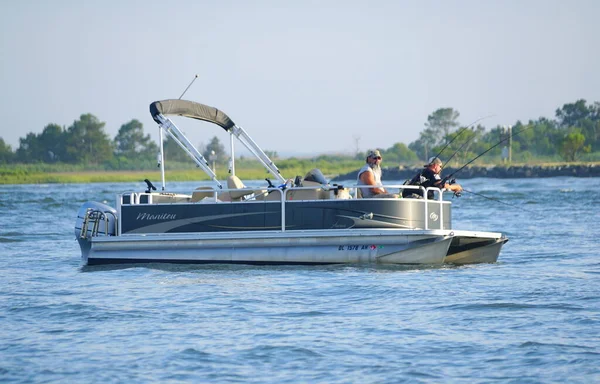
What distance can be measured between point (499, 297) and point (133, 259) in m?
5.53

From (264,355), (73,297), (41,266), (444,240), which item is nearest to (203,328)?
(264,355)

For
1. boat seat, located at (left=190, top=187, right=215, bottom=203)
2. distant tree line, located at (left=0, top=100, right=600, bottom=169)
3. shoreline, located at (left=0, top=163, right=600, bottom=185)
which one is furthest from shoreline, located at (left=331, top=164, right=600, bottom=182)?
boat seat, located at (left=190, top=187, right=215, bottom=203)

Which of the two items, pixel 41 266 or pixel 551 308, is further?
pixel 41 266

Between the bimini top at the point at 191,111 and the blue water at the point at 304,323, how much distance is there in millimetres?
2439

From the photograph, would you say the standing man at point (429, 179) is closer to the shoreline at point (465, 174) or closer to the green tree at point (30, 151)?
the shoreline at point (465, 174)

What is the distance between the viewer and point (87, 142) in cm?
13512

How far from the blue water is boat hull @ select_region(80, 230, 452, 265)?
0.16 metres

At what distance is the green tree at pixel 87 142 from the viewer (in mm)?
133750

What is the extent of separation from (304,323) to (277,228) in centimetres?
384

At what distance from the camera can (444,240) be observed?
44.8 feet

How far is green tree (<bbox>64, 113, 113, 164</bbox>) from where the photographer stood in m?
134

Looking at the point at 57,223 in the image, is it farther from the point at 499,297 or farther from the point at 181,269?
the point at 499,297

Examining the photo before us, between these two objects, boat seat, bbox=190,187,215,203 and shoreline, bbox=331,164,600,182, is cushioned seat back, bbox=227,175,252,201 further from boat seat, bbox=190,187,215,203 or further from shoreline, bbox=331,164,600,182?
shoreline, bbox=331,164,600,182

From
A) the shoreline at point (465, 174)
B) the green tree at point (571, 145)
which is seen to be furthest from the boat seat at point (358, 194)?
the green tree at point (571, 145)
